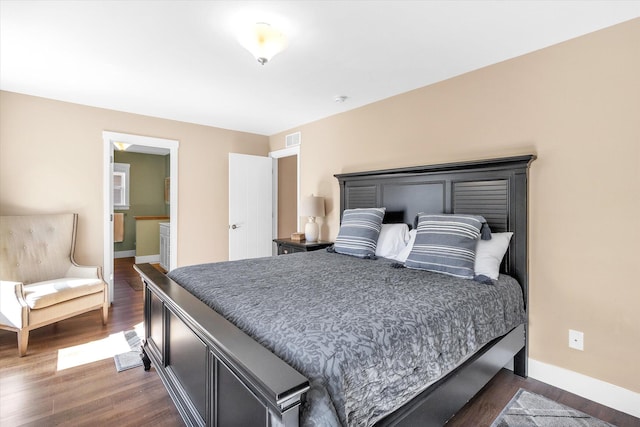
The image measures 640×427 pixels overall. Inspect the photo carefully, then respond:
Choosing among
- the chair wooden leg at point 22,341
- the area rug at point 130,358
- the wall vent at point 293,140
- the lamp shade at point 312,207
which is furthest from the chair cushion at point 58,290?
the wall vent at point 293,140

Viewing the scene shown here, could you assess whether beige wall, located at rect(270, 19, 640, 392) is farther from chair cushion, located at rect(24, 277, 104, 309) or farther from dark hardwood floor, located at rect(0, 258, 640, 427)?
chair cushion, located at rect(24, 277, 104, 309)

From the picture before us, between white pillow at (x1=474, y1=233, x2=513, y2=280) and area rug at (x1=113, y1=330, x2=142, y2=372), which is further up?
white pillow at (x1=474, y1=233, x2=513, y2=280)

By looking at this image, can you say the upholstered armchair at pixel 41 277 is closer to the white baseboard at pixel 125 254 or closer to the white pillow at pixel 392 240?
the white pillow at pixel 392 240

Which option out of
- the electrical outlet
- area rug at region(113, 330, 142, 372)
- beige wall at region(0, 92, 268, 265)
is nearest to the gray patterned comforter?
the electrical outlet

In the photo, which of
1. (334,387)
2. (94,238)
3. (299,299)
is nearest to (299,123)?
(94,238)

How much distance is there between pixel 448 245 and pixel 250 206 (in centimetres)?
333

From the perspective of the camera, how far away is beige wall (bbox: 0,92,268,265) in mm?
3328

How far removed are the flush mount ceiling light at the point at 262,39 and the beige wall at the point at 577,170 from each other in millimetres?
1647

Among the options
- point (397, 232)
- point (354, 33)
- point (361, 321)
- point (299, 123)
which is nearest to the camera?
point (361, 321)

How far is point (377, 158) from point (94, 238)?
3.44 meters

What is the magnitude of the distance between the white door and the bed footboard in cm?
251

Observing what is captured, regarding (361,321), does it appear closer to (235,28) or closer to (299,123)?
(235,28)

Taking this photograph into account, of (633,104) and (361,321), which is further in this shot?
(633,104)

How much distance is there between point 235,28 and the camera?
2105 mm
